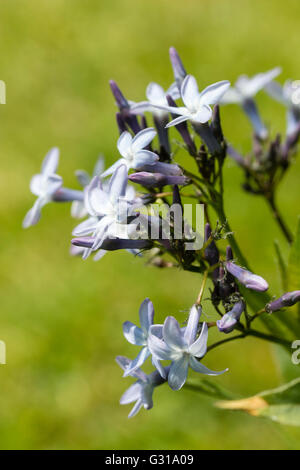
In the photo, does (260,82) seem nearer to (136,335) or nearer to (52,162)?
(52,162)

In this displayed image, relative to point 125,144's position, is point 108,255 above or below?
below

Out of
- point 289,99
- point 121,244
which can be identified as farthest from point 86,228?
point 289,99

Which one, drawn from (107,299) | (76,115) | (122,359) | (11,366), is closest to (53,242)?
(107,299)

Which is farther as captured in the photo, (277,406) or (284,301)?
(277,406)

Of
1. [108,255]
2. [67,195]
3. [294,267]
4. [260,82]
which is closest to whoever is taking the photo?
[294,267]

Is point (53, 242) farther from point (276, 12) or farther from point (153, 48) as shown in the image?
point (276, 12)
